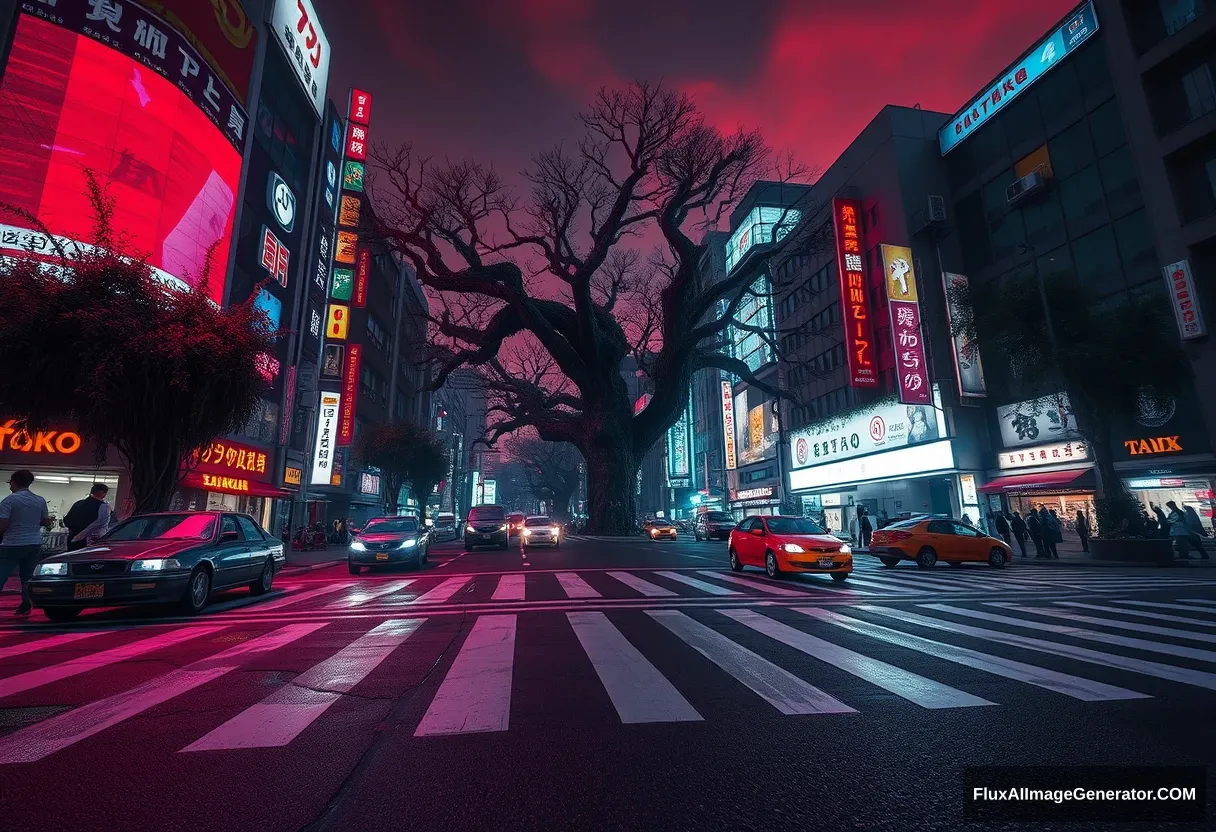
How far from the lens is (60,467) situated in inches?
784

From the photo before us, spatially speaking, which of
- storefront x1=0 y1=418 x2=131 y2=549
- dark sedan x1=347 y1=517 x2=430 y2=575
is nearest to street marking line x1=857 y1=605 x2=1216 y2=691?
dark sedan x1=347 y1=517 x2=430 y2=575

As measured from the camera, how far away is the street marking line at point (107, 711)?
127 inches

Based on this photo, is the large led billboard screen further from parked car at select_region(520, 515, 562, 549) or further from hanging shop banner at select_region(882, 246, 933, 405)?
hanging shop banner at select_region(882, 246, 933, 405)

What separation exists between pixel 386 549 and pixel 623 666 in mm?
12002

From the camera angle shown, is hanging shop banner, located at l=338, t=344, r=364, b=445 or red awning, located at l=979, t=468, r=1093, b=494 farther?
hanging shop banner, located at l=338, t=344, r=364, b=445

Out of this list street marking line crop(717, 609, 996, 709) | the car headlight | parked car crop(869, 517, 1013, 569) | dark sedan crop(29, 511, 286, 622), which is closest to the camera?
street marking line crop(717, 609, 996, 709)

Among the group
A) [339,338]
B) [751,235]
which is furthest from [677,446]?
[339,338]

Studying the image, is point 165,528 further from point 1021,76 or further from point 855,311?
point 1021,76

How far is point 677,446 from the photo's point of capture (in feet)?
278

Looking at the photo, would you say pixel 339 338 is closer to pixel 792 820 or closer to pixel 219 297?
pixel 219 297

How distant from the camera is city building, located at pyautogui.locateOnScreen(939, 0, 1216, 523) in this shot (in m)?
21.8

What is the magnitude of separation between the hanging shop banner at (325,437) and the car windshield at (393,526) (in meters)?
21.9

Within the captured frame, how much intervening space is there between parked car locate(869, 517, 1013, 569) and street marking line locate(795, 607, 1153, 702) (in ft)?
35.0

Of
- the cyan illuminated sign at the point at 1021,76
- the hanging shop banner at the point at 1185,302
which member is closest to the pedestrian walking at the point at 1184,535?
the hanging shop banner at the point at 1185,302
